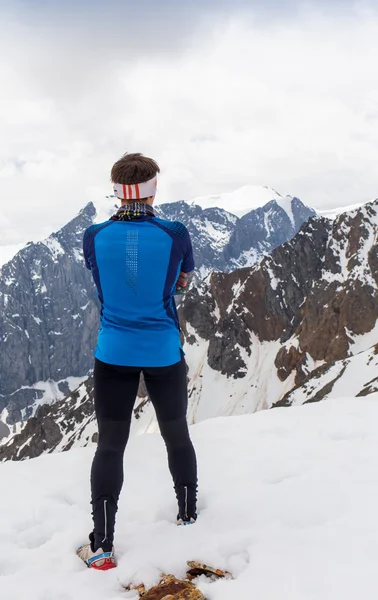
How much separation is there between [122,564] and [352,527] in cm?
214

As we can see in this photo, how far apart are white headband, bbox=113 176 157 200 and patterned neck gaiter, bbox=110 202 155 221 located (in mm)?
81

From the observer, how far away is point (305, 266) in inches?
6693

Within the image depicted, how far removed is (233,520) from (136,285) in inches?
104

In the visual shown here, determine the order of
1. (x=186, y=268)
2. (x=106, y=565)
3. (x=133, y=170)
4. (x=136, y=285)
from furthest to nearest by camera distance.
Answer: (x=186, y=268), (x=133, y=170), (x=136, y=285), (x=106, y=565)

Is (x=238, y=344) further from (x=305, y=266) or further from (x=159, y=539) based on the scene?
(x=159, y=539)

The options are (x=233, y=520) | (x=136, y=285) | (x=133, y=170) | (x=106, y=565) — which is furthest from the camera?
(x=233, y=520)

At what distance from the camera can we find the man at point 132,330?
4.53m

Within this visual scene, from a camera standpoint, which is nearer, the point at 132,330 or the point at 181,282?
the point at 132,330

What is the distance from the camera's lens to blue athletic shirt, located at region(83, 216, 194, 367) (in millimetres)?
4527

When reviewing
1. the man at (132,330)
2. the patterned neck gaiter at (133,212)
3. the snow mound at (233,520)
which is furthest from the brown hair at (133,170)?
the snow mound at (233,520)

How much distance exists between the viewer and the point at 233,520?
4832 mm

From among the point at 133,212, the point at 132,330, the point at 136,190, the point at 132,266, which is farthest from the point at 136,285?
the point at 136,190

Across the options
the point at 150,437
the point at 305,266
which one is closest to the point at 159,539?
the point at 150,437

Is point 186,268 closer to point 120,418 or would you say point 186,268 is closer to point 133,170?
point 133,170
